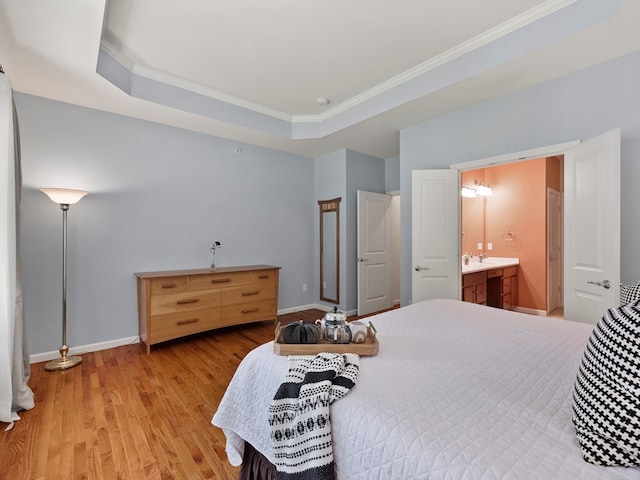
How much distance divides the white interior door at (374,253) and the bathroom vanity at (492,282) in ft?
4.18

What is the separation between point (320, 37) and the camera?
252cm

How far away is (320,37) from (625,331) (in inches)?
106

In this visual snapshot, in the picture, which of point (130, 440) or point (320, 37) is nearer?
point (130, 440)

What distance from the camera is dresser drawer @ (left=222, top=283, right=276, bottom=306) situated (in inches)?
148

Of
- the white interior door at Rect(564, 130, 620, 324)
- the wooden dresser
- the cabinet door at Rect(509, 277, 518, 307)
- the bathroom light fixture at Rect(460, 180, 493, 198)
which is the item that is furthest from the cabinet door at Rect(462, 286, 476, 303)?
the wooden dresser

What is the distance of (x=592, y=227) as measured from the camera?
2.37 meters

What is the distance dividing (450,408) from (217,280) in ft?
10.4

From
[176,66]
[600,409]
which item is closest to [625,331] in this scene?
[600,409]

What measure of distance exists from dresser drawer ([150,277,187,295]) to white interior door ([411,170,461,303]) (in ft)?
8.66

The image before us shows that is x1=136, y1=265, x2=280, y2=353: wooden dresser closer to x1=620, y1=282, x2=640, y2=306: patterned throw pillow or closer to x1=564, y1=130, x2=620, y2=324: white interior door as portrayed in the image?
x1=564, y1=130, x2=620, y2=324: white interior door

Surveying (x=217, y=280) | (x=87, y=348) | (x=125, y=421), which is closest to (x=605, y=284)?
(x=125, y=421)

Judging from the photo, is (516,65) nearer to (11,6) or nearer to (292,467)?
(292,467)

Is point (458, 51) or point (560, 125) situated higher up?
point (458, 51)

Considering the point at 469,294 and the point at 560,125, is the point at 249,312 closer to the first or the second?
the point at 469,294
